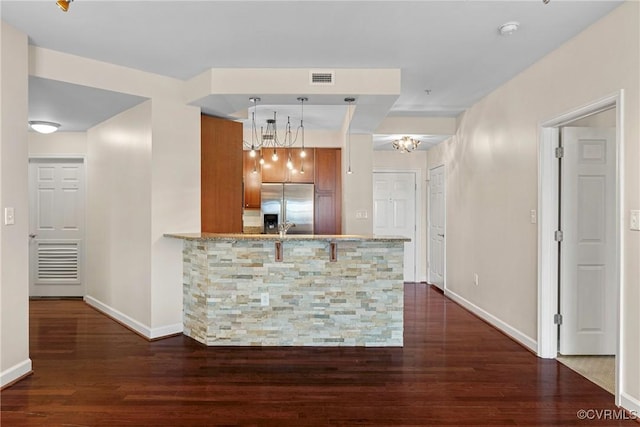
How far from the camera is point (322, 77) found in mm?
3654

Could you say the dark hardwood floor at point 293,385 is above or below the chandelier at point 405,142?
below

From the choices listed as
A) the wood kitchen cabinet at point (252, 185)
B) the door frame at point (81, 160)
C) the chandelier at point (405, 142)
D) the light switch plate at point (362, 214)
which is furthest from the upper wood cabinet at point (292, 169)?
the door frame at point (81, 160)

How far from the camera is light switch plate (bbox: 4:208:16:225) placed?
9.27 ft

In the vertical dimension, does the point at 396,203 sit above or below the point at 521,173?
below

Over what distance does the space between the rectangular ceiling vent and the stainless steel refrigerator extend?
118 inches

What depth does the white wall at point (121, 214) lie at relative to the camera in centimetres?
402

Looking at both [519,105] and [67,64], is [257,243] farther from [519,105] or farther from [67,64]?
[519,105]

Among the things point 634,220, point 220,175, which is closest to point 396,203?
point 220,175

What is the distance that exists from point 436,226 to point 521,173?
2776 mm

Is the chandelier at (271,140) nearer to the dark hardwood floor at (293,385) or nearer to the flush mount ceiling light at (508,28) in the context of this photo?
the dark hardwood floor at (293,385)

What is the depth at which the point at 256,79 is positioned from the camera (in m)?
3.66

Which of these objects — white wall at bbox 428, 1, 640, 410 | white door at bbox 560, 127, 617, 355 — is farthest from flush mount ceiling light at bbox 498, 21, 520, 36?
white door at bbox 560, 127, 617, 355

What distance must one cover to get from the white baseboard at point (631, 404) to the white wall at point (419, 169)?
4.47m

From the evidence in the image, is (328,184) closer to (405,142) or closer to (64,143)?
(405,142)
